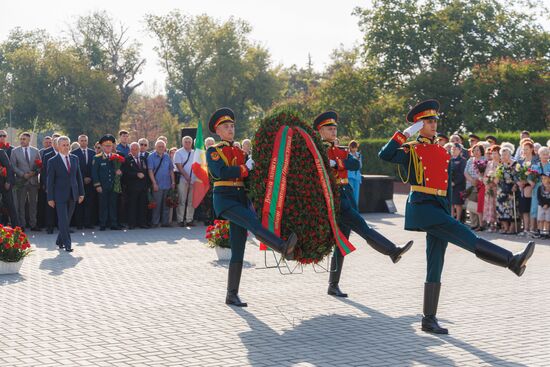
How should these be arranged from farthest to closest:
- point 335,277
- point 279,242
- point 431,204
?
point 335,277 < point 279,242 < point 431,204

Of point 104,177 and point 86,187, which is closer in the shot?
point 104,177

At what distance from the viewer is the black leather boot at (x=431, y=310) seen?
8.17 meters

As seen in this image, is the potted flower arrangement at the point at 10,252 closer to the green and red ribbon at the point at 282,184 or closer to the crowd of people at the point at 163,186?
the green and red ribbon at the point at 282,184

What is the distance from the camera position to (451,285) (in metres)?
→ 11.1

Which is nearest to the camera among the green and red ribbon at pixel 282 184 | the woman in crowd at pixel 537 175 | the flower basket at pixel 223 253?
the green and red ribbon at pixel 282 184

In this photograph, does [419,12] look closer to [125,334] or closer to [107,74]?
[107,74]

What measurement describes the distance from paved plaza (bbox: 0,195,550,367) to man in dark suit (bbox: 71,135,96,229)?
491 cm

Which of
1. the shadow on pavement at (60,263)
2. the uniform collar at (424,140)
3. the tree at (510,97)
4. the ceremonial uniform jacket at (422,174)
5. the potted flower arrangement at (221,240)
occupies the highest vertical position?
the tree at (510,97)

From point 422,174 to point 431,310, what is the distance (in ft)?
4.18

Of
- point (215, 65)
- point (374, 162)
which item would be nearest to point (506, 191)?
point (374, 162)

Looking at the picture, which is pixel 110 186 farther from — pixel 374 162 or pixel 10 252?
pixel 374 162

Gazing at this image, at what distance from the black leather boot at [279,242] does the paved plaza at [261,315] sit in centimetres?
67

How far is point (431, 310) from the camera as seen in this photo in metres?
8.30

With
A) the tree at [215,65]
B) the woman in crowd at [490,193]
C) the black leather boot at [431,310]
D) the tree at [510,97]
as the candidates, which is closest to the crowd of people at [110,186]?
the woman in crowd at [490,193]
